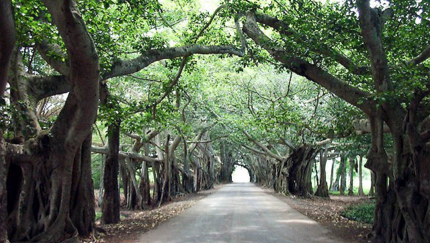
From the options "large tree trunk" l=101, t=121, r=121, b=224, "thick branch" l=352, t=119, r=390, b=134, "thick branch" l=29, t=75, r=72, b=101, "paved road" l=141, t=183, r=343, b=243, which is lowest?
"paved road" l=141, t=183, r=343, b=243

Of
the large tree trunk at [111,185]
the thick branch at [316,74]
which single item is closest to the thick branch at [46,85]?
the large tree trunk at [111,185]

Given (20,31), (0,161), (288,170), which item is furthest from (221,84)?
(0,161)

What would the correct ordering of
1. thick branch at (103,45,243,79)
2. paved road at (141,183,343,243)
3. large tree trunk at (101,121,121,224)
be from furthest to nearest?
1. large tree trunk at (101,121,121,224)
2. thick branch at (103,45,243,79)
3. paved road at (141,183,343,243)

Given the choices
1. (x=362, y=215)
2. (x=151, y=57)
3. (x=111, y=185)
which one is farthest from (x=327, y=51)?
(x=111, y=185)

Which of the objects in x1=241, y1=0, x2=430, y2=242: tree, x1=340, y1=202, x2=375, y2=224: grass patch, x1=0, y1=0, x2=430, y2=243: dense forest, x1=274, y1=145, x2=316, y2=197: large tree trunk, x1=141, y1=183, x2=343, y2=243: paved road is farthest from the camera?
x1=274, y1=145, x2=316, y2=197: large tree trunk

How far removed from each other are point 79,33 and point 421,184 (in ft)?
20.1

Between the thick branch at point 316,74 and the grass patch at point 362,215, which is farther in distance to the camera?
the grass patch at point 362,215

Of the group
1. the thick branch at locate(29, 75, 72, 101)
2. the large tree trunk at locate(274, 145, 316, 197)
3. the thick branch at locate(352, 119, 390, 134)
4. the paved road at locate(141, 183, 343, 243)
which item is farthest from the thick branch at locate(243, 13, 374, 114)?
the large tree trunk at locate(274, 145, 316, 197)

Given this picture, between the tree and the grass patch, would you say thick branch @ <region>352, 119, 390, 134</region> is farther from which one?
the grass patch

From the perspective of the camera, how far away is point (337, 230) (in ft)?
31.0

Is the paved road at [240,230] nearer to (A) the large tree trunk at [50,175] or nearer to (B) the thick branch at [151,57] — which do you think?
(A) the large tree trunk at [50,175]

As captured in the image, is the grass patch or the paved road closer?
the paved road

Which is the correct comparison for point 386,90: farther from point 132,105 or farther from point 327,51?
point 132,105

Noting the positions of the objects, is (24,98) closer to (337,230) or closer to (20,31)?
(20,31)
